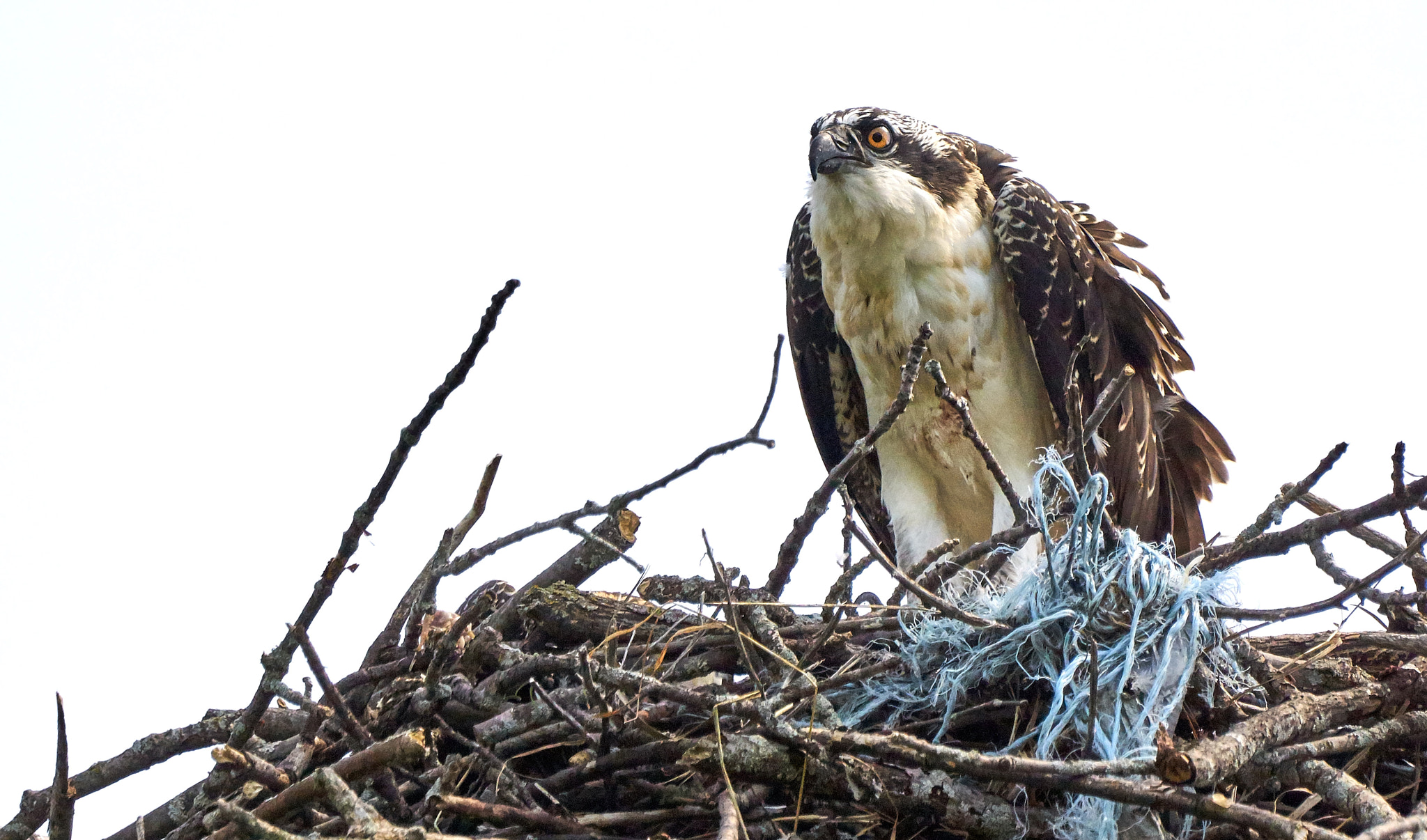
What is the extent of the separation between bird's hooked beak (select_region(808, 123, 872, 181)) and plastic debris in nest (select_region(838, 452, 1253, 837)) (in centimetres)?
174

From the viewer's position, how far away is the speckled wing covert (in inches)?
200

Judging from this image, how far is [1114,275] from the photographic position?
4926 mm

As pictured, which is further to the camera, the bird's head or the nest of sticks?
the bird's head

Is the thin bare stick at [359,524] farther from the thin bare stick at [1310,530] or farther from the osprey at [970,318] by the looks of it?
the osprey at [970,318]

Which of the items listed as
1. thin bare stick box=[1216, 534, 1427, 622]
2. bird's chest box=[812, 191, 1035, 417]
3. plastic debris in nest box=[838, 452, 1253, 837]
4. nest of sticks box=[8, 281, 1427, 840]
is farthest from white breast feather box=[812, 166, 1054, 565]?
thin bare stick box=[1216, 534, 1427, 622]

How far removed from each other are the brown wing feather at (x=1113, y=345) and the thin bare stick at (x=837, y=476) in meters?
1.53

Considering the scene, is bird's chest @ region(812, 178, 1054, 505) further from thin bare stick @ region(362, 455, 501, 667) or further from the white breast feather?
thin bare stick @ region(362, 455, 501, 667)

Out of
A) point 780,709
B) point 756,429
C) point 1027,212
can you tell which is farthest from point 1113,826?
point 1027,212

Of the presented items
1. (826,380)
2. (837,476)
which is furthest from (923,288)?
(837,476)

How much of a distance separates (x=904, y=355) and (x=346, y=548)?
8.26ft

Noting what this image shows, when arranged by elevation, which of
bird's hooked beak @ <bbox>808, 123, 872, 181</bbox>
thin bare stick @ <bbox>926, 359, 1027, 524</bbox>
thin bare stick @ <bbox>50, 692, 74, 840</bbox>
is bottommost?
thin bare stick @ <bbox>50, 692, 74, 840</bbox>

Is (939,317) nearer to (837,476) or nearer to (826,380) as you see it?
(826,380)

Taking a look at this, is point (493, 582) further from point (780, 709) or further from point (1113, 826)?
point (1113, 826)

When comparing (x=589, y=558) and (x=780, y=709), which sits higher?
(x=589, y=558)
